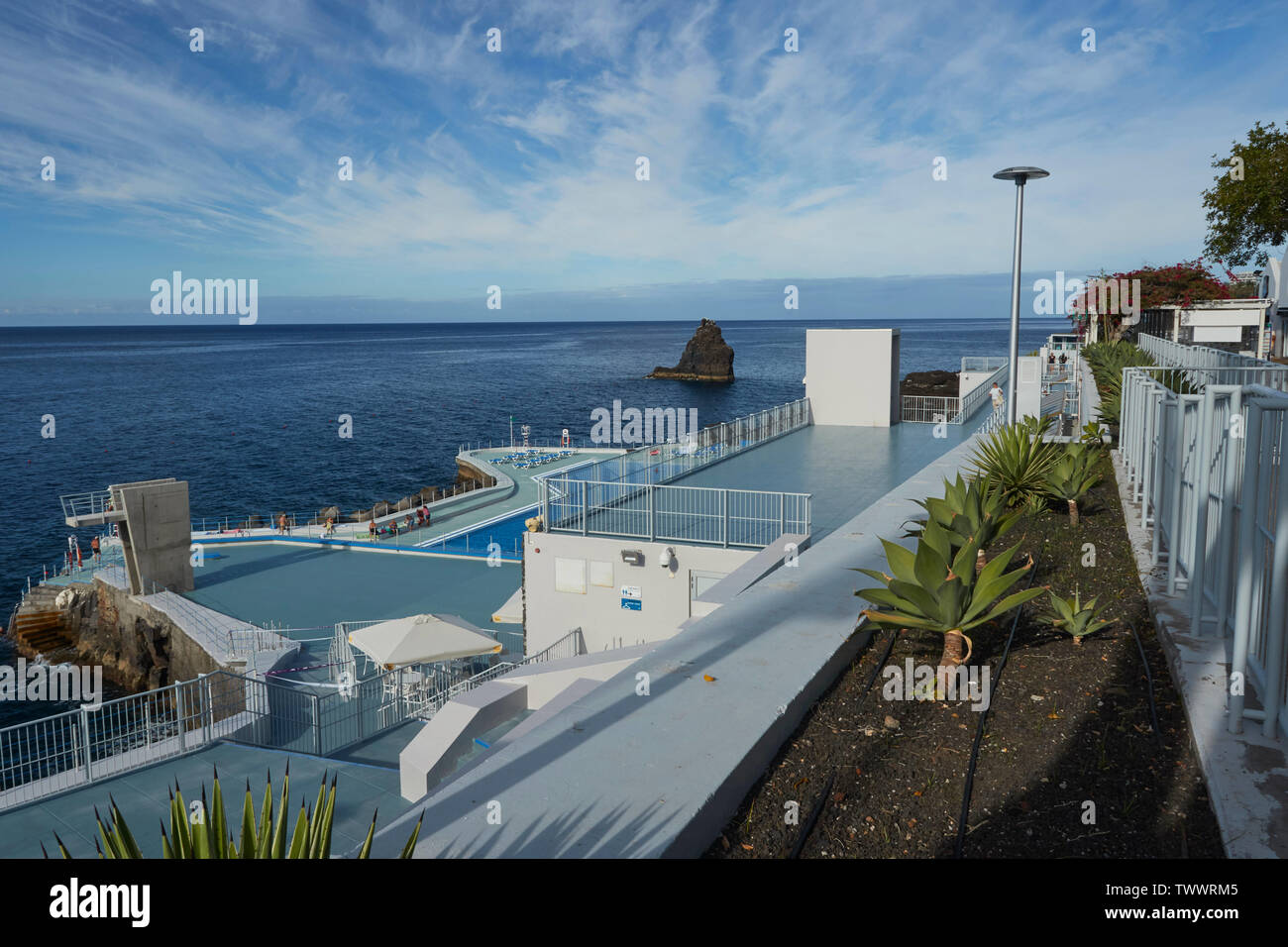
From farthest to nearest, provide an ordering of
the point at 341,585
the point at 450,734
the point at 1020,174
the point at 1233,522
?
the point at 341,585
the point at 1020,174
the point at 450,734
the point at 1233,522

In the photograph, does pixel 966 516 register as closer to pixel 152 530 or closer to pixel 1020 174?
pixel 1020 174

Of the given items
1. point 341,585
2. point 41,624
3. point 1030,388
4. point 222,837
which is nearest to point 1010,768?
point 222,837

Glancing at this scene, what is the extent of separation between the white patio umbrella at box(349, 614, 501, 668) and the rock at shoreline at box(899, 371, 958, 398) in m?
39.5

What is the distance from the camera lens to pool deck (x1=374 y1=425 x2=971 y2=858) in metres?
3.84

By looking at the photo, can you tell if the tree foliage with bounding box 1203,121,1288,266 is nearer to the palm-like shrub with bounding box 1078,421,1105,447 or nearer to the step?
the palm-like shrub with bounding box 1078,421,1105,447

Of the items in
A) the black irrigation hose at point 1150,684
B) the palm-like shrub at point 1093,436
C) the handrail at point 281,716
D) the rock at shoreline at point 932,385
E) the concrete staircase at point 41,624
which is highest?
the rock at shoreline at point 932,385

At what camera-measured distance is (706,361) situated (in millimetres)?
127188

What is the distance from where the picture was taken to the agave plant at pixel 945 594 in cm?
546

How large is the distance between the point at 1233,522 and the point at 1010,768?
202cm

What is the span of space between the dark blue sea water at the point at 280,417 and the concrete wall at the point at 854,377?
23.1 metres

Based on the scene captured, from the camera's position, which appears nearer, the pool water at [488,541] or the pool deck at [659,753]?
the pool deck at [659,753]

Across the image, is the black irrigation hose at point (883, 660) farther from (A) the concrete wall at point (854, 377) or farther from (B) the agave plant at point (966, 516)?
(A) the concrete wall at point (854, 377)

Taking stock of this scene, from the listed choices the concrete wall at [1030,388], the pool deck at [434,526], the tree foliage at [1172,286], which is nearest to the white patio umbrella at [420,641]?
the pool deck at [434,526]
